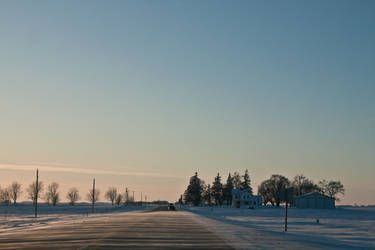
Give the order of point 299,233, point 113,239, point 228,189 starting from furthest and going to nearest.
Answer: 1. point 228,189
2. point 299,233
3. point 113,239

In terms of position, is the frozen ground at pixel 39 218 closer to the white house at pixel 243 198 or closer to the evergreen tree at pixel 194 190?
the white house at pixel 243 198

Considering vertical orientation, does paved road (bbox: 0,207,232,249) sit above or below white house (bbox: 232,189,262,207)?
above

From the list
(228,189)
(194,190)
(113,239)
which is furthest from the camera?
Result: (194,190)

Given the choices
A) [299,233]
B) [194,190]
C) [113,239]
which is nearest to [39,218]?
[299,233]

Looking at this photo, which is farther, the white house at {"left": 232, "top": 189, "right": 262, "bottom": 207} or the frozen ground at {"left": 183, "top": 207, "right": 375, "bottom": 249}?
the white house at {"left": 232, "top": 189, "right": 262, "bottom": 207}

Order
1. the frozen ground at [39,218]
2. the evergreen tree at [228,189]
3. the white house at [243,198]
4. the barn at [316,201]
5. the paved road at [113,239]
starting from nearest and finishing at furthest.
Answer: the paved road at [113,239] < the frozen ground at [39,218] < the barn at [316,201] < the white house at [243,198] < the evergreen tree at [228,189]

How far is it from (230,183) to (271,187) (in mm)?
16045

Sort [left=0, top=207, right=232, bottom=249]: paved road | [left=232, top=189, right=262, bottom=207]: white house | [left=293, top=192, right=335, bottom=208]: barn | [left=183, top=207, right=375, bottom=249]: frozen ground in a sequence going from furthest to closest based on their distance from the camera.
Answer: [left=232, top=189, right=262, bottom=207]: white house, [left=293, top=192, right=335, bottom=208]: barn, [left=183, top=207, right=375, bottom=249]: frozen ground, [left=0, top=207, right=232, bottom=249]: paved road

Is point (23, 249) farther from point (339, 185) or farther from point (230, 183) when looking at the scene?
point (339, 185)

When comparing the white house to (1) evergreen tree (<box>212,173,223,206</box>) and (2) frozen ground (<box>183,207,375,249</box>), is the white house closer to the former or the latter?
(1) evergreen tree (<box>212,173,223,206</box>)

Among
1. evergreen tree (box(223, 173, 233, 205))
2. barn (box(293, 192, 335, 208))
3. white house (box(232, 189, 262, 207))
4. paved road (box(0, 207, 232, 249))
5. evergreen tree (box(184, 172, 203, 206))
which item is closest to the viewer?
paved road (box(0, 207, 232, 249))

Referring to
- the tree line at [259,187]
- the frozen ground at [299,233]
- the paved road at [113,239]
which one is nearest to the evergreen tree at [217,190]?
the tree line at [259,187]

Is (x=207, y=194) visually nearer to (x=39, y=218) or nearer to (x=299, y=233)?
(x=39, y=218)

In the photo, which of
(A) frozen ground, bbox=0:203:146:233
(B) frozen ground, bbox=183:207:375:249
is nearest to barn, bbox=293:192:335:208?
(A) frozen ground, bbox=0:203:146:233
